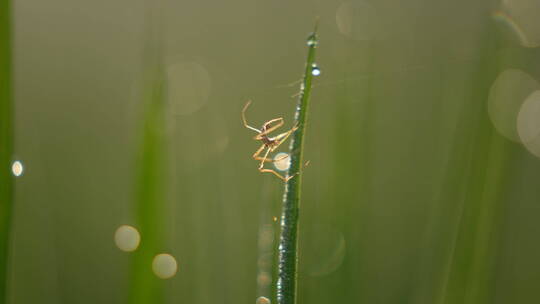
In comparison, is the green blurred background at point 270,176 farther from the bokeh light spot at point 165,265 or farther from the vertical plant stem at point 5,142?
the vertical plant stem at point 5,142

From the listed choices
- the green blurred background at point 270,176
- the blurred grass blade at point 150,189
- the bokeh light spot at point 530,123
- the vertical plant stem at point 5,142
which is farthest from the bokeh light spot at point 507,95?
the vertical plant stem at point 5,142

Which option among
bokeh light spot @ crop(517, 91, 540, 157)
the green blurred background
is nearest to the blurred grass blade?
the green blurred background

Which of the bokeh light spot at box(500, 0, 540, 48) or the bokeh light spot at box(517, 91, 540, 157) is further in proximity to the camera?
the bokeh light spot at box(517, 91, 540, 157)

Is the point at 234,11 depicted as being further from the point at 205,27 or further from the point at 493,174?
the point at 493,174

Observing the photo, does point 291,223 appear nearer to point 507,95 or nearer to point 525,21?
point 507,95

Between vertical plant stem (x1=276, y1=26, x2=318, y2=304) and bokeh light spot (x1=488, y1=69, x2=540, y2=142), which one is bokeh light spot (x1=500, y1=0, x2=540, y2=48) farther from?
vertical plant stem (x1=276, y1=26, x2=318, y2=304)

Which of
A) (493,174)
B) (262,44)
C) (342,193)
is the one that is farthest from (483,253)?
(262,44)
